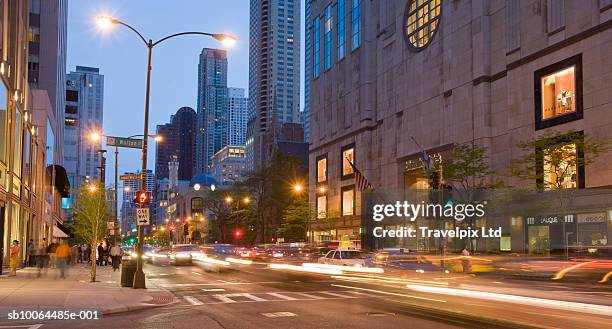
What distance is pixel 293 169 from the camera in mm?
101000

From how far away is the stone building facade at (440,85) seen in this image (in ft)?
154

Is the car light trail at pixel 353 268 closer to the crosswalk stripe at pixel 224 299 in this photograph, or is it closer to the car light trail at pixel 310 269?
the car light trail at pixel 310 269

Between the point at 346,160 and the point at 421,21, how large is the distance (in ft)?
81.8

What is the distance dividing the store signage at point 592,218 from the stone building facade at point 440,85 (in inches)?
86.7

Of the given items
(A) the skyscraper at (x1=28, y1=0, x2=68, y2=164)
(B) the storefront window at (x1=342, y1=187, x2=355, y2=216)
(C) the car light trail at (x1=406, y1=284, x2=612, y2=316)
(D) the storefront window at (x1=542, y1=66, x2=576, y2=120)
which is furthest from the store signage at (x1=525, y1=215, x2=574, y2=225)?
(A) the skyscraper at (x1=28, y1=0, x2=68, y2=164)

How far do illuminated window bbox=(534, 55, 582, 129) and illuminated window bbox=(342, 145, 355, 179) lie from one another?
36.8 m

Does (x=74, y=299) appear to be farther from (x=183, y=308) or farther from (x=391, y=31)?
(x=391, y=31)

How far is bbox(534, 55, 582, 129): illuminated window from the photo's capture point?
47156 mm

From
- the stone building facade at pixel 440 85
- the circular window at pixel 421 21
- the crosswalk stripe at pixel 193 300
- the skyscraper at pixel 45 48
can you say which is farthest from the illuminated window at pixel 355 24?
the crosswalk stripe at pixel 193 300

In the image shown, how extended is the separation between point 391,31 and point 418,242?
26404 mm

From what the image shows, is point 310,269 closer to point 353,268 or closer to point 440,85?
point 353,268

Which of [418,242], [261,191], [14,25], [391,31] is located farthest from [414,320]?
[261,191]

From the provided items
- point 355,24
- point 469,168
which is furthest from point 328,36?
point 469,168

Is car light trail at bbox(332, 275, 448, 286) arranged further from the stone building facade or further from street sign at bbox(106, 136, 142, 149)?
the stone building facade
